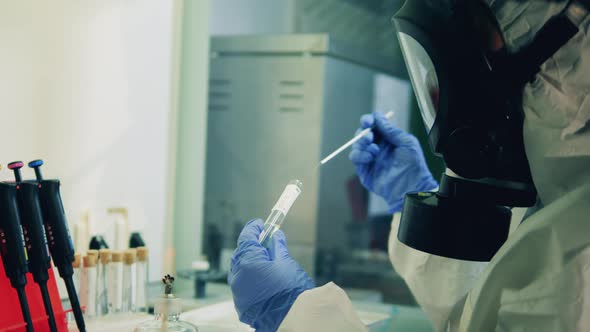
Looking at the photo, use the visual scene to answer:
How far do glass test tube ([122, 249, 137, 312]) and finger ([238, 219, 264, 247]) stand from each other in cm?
31

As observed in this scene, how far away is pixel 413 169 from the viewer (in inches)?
65.1

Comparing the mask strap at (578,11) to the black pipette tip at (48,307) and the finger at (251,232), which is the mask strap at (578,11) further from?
the black pipette tip at (48,307)

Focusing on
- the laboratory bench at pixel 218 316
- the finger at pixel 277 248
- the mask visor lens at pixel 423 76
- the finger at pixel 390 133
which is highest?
the mask visor lens at pixel 423 76

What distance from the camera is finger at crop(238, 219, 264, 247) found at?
1.15 m

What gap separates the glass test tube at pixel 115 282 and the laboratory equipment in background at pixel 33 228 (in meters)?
0.32

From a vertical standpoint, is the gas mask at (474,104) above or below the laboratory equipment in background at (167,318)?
above

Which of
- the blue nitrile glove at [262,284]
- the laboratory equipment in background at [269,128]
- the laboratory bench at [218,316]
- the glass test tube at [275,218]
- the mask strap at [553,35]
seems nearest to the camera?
the mask strap at [553,35]

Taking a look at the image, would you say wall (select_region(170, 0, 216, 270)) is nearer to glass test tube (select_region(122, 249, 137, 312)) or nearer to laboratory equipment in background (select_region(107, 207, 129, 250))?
laboratory equipment in background (select_region(107, 207, 129, 250))

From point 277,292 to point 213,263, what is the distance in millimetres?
1039

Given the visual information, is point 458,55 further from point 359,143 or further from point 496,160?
point 359,143

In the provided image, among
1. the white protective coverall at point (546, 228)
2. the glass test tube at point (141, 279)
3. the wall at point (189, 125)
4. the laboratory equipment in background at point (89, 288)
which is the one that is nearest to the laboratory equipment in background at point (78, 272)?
the laboratory equipment in background at point (89, 288)

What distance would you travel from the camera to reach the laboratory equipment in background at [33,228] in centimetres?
102

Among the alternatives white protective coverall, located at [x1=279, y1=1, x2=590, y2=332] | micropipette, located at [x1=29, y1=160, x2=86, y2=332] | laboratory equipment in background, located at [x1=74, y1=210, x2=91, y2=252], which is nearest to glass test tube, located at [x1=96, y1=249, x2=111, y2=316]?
laboratory equipment in background, located at [x1=74, y1=210, x2=91, y2=252]

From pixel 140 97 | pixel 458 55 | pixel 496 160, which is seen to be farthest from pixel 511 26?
pixel 140 97
